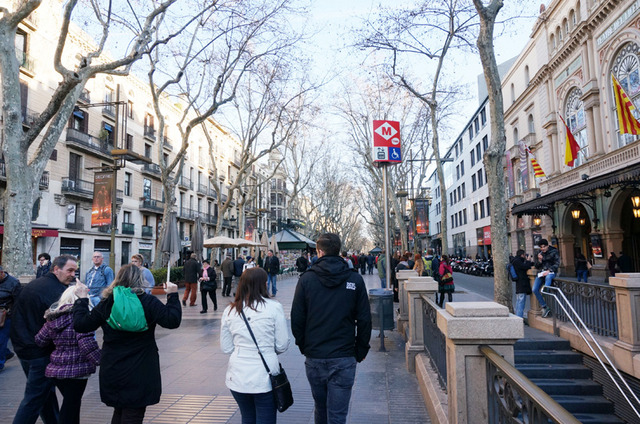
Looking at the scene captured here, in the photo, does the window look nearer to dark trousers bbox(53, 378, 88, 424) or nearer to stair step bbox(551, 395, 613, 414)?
dark trousers bbox(53, 378, 88, 424)

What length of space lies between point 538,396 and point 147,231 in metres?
36.4

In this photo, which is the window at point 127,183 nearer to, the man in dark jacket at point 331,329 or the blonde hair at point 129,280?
the blonde hair at point 129,280

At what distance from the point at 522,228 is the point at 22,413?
32.4m

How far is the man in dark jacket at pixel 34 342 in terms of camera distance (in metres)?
3.74

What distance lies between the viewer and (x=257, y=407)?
3.09 metres

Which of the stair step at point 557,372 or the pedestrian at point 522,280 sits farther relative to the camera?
Answer: the pedestrian at point 522,280

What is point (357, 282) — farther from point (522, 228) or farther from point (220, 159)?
point (220, 159)

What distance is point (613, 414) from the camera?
6.81m

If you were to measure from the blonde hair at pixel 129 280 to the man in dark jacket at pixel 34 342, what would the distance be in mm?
1170

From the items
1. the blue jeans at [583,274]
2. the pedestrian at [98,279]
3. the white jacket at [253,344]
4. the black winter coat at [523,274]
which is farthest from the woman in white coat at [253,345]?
the blue jeans at [583,274]

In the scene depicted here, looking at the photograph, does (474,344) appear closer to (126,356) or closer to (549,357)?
(126,356)

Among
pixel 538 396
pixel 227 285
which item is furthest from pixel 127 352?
pixel 227 285

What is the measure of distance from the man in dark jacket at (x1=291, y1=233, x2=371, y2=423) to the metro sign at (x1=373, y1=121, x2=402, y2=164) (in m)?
5.65

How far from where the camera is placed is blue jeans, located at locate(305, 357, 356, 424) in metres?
3.21
